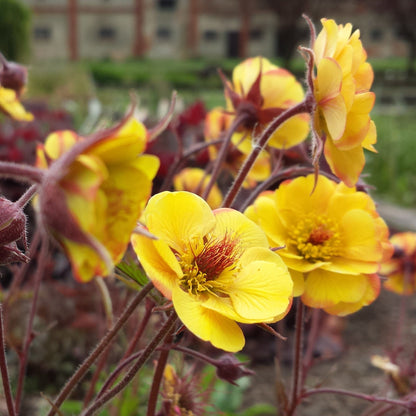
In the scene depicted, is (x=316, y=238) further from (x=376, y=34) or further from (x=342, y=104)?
(x=376, y=34)

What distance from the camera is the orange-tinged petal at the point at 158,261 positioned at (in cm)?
51

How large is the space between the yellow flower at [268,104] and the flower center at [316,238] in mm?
119

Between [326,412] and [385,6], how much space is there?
2035 cm

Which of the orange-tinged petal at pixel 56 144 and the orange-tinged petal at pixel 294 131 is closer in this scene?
the orange-tinged petal at pixel 294 131

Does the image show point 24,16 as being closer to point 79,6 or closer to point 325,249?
point 325,249

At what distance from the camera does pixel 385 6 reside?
19.9 meters

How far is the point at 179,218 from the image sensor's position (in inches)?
22.9

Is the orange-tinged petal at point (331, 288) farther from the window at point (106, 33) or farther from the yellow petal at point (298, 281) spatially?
the window at point (106, 33)

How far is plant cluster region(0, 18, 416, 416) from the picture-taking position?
392 millimetres

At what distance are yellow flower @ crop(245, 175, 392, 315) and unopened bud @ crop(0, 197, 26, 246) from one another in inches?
12.3

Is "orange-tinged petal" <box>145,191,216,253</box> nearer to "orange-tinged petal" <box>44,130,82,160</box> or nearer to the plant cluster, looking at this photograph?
the plant cluster

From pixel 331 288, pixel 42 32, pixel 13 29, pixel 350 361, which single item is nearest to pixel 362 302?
pixel 331 288

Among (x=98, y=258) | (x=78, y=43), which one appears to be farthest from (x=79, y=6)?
(x=98, y=258)

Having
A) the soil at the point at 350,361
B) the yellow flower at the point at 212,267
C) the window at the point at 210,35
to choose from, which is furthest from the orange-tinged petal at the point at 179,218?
the window at the point at 210,35
